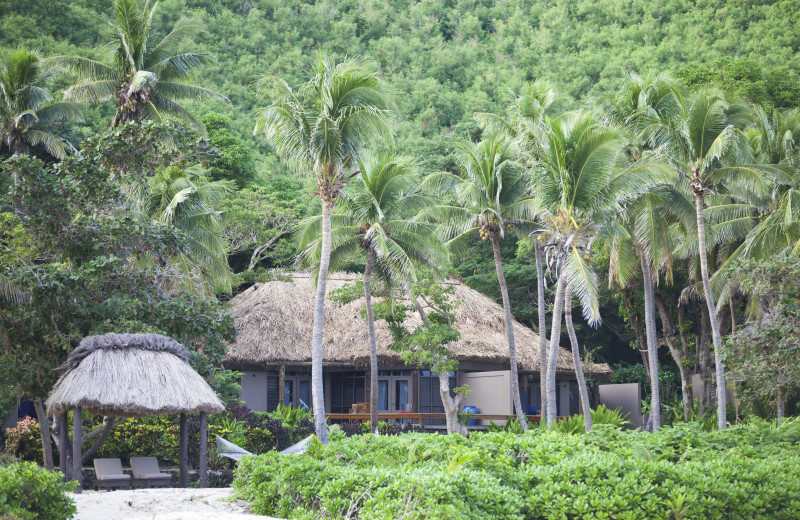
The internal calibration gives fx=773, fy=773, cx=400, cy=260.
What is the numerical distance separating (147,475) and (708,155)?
43.9 ft

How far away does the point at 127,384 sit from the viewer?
11.8 m

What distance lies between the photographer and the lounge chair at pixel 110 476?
500 inches

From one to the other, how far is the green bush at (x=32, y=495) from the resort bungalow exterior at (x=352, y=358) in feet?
47.2

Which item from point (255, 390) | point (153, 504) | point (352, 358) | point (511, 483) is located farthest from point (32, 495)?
point (255, 390)

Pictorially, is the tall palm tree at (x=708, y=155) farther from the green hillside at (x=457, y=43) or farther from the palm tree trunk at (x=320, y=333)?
the green hillside at (x=457, y=43)

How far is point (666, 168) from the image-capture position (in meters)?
16.9

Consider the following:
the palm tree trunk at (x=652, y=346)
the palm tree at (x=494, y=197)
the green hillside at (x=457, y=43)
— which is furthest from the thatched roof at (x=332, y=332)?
the green hillside at (x=457, y=43)

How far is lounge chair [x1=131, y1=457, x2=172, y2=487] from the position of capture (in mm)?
13148

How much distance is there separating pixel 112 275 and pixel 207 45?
95.6 feet

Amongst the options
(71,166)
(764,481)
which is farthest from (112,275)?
(764,481)

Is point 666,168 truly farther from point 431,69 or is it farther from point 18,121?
point 431,69

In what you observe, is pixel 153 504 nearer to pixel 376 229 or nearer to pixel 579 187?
pixel 376 229

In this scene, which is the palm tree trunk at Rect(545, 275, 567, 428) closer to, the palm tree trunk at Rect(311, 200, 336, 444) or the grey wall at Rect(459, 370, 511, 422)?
the palm tree trunk at Rect(311, 200, 336, 444)

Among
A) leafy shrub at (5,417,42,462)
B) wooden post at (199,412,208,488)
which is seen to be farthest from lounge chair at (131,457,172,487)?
leafy shrub at (5,417,42,462)
